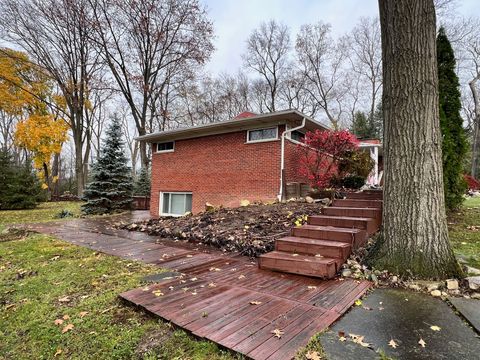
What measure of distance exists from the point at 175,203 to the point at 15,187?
31.8 feet

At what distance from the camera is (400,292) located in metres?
2.83

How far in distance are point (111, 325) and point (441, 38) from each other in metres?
8.81

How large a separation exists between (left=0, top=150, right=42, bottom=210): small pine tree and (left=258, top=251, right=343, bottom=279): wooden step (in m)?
16.3

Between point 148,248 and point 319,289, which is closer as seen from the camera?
point 319,289

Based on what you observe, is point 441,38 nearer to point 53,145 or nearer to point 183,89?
point 183,89

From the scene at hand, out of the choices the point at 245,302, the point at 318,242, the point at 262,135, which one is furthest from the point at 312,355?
the point at 262,135

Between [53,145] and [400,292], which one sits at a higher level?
[53,145]

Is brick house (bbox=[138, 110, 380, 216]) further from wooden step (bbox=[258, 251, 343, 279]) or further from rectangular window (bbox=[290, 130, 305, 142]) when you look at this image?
wooden step (bbox=[258, 251, 343, 279])

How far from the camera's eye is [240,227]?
549 centimetres

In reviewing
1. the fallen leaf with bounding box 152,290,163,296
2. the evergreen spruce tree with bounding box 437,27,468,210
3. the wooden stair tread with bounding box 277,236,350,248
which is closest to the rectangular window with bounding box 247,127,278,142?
the evergreen spruce tree with bounding box 437,27,468,210

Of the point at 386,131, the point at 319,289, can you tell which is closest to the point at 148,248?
the point at 319,289

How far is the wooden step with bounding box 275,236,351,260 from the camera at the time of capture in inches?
140

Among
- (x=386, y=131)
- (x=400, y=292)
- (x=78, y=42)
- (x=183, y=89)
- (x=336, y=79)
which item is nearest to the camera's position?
(x=400, y=292)

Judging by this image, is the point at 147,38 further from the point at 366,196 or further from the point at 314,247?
the point at 314,247
